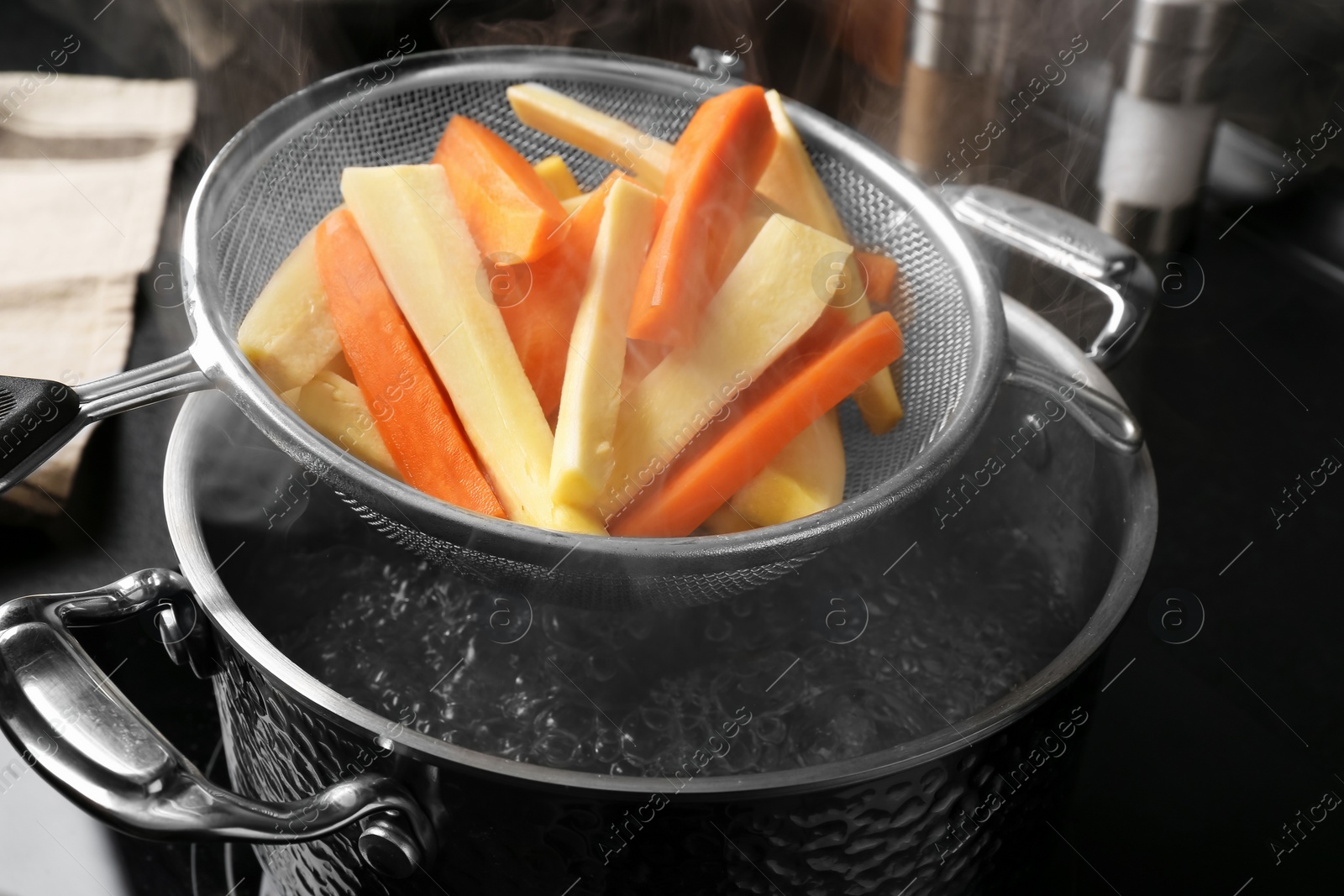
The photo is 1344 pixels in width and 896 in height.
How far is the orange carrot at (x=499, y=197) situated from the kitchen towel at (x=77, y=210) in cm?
44

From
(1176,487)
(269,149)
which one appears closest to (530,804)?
(269,149)

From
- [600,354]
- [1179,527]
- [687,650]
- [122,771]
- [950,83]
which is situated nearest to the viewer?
[122,771]

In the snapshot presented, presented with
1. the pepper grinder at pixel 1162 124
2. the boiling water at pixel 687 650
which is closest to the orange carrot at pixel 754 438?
the boiling water at pixel 687 650

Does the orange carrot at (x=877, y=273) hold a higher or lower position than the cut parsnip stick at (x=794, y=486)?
higher

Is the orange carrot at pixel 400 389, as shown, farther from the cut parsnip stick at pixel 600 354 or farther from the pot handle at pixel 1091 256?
the pot handle at pixel 1091 256

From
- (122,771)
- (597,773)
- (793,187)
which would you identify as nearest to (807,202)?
(793,187)

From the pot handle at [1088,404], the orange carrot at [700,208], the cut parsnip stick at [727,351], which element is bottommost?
the pot handle at [1088,404]

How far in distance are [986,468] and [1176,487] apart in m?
0.22

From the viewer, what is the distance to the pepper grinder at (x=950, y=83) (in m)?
1.04

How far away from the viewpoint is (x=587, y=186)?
0.98m

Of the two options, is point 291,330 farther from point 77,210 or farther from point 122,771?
point 77,210

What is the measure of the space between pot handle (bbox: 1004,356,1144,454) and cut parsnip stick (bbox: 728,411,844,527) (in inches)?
5.8

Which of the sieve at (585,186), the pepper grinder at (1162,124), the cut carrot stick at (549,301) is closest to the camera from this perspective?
the sieve at (585,186)

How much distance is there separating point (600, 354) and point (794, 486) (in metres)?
0.15
